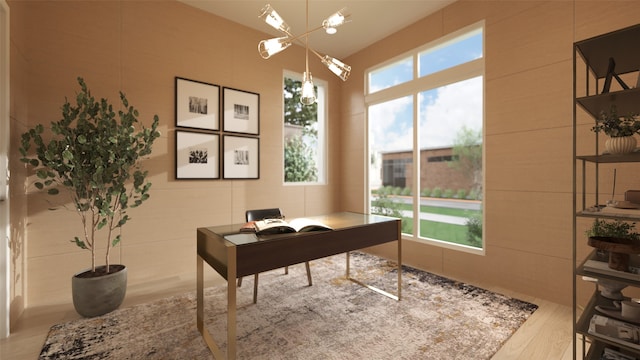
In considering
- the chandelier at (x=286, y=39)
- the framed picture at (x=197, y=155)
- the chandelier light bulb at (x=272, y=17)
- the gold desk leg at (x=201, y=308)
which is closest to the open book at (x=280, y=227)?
the gold desk leg at (x=201, y=308)

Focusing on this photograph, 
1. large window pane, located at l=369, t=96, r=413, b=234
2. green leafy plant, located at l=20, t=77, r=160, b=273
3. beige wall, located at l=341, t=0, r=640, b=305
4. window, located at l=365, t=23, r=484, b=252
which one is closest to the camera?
green leafy plant, located at l=20, t=77, r=160, b=273

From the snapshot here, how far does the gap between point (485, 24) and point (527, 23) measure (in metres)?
0.39

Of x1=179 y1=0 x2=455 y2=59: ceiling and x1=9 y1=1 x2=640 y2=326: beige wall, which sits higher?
x1=179 y1=0 x2=455 y2=59: ceiling

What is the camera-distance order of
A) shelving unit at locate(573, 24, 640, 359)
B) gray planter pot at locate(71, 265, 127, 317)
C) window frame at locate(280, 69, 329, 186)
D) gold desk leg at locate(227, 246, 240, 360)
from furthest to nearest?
window frame at locate(280, 69, 329, 186), gray planter pot at locate(71, 265, 127, 317), gold desk leg at locate(227, 246, 240, 360), shelving unit at locate(573, 24, 640, 359)

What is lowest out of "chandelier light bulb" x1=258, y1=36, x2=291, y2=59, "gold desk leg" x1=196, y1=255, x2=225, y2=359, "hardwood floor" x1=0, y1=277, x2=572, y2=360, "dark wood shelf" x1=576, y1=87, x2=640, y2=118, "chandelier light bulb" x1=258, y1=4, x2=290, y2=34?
"hardwood floor" x1=0, y1=277, x2=572, y2=360

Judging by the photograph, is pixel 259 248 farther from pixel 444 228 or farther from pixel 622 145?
pixel 444 228

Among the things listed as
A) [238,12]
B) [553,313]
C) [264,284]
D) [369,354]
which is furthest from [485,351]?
[238,12]

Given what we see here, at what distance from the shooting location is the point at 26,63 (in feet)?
7.92

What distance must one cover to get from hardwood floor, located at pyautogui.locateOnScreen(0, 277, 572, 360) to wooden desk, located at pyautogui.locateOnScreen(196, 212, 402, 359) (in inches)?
41.5

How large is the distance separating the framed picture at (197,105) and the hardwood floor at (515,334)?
1832 millimetres

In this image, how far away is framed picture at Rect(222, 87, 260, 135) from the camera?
3469mm

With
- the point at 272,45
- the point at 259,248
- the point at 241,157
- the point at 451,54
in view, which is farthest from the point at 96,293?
the point at 451,54

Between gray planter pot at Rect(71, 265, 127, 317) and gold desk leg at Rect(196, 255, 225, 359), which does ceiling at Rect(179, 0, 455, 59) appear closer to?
gold desk leg at Rect(196, 255, 225, 359)

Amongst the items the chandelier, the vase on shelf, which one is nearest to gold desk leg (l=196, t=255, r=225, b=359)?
the chandelier
